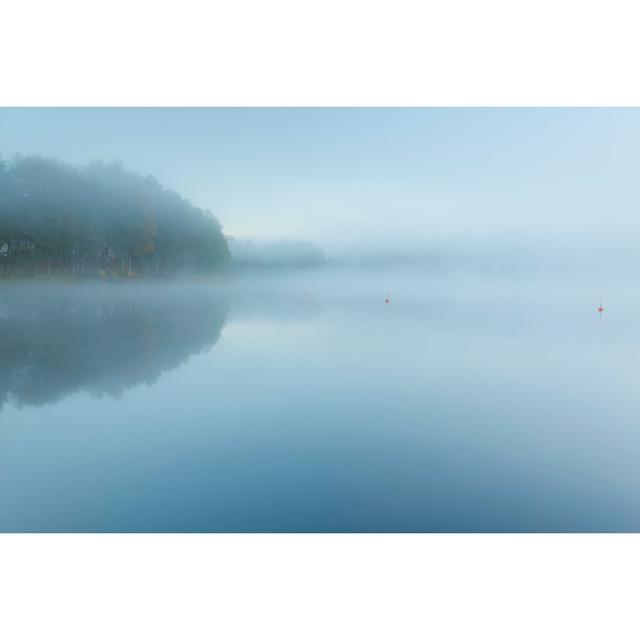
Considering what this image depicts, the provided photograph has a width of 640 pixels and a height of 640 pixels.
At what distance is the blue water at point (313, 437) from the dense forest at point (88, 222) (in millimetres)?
28988

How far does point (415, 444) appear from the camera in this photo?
19.2 feet

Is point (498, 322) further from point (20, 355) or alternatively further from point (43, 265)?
point (43, 265)

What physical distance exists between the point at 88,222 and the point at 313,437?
40.5 m

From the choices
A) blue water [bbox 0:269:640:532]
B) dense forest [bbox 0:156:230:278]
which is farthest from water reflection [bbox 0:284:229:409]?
dense forest [bbox 0:156:230:278]

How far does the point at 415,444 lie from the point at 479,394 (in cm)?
298

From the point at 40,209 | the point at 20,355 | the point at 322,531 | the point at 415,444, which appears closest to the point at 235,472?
the point at 322,531

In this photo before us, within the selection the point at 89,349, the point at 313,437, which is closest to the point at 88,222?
the point at 89,349

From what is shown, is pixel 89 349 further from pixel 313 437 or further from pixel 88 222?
pixel 88 222

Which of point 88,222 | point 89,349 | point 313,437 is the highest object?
point 88,222

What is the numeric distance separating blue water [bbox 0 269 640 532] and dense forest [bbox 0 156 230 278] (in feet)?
95.1

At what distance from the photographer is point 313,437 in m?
6.01

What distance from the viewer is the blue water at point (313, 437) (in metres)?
4.31

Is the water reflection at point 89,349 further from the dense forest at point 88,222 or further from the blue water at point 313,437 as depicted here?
the dense forest at point 88,222

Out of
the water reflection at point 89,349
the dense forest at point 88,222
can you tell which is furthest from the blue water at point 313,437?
the dense forest at point 88,222
